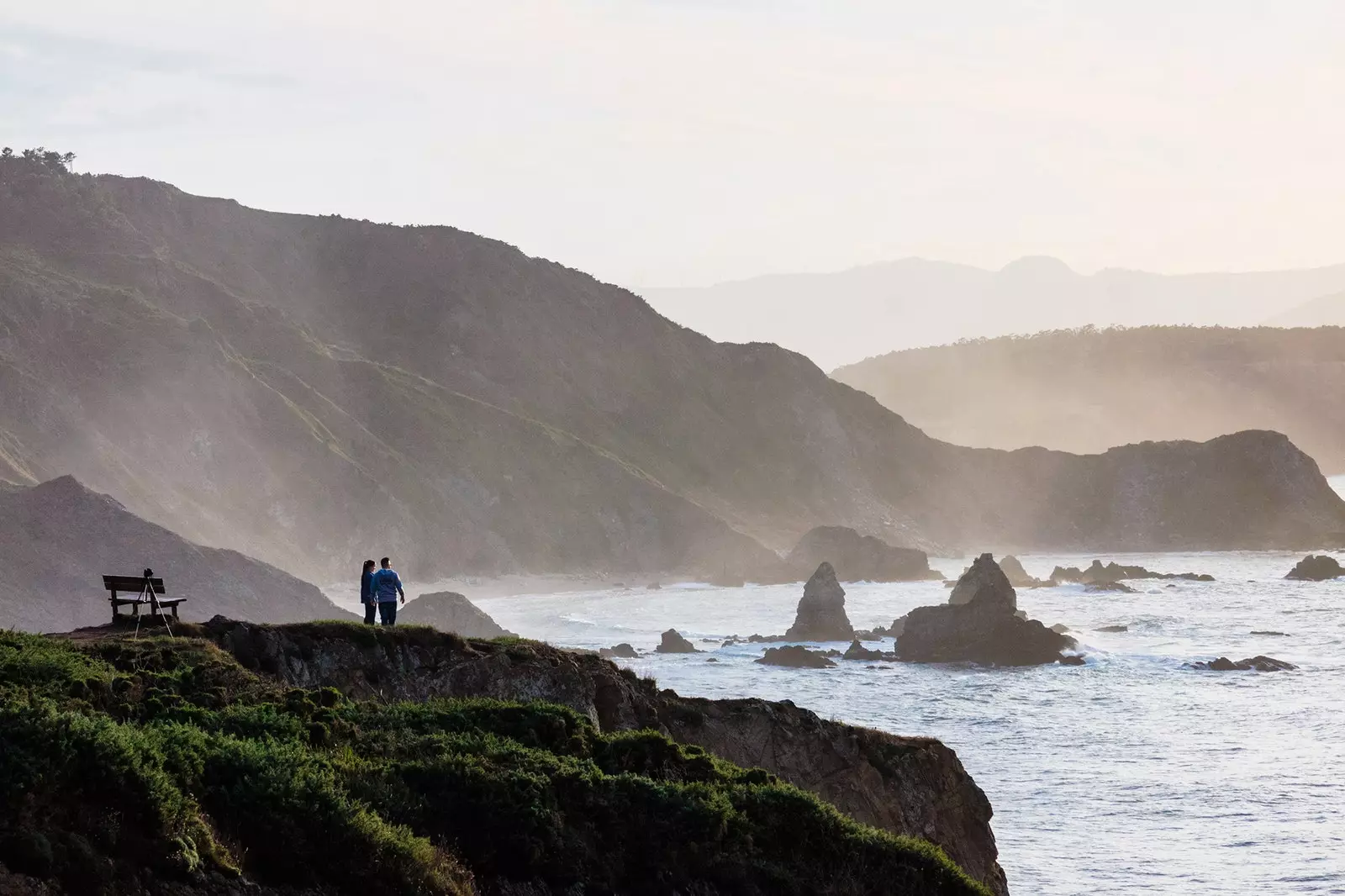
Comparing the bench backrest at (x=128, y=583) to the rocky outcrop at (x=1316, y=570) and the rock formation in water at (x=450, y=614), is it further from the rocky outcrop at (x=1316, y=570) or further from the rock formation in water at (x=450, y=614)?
the rocky outcrop at (x=1316, y=570)

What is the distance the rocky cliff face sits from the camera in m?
21.0

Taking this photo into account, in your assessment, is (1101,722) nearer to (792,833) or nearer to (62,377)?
(792,833)

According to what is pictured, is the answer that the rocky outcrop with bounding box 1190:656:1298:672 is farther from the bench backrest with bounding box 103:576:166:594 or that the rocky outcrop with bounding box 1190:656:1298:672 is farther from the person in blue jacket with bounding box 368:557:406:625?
the bench backrest with bounding box 103:576:166:594

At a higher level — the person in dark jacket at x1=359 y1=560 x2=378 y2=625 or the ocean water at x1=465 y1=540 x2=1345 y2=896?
the person in dark jacket at x1=359 y1=560 x2=378 y2=625

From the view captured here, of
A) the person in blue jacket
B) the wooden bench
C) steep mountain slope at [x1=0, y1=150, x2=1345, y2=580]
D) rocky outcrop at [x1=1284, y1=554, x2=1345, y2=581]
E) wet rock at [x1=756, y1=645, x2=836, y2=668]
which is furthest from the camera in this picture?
rocky outcrop at [x1=1284, y1=554, x2=1345, y2=581]

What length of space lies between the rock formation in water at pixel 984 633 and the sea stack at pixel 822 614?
7.77m

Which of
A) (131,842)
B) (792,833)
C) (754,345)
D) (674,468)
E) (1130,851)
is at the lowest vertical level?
(1130,851)

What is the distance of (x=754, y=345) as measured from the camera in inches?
6718

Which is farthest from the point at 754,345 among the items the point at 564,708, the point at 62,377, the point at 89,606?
the point at 564,708

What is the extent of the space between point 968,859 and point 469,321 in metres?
135

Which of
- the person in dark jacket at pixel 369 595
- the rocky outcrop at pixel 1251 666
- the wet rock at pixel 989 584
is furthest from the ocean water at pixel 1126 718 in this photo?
the person in dark jacket at pixel 369 595

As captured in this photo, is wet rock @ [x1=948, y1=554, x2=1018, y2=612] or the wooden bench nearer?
the wooden bench

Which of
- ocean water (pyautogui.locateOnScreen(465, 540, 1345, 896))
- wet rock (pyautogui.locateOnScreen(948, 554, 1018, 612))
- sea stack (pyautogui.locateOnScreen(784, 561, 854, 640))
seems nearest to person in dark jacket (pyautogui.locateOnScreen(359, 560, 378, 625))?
ocean water (pyautogui.locateOnScreen(465, 540, 1345, 896))

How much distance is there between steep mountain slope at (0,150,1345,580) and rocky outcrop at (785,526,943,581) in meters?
3.68
